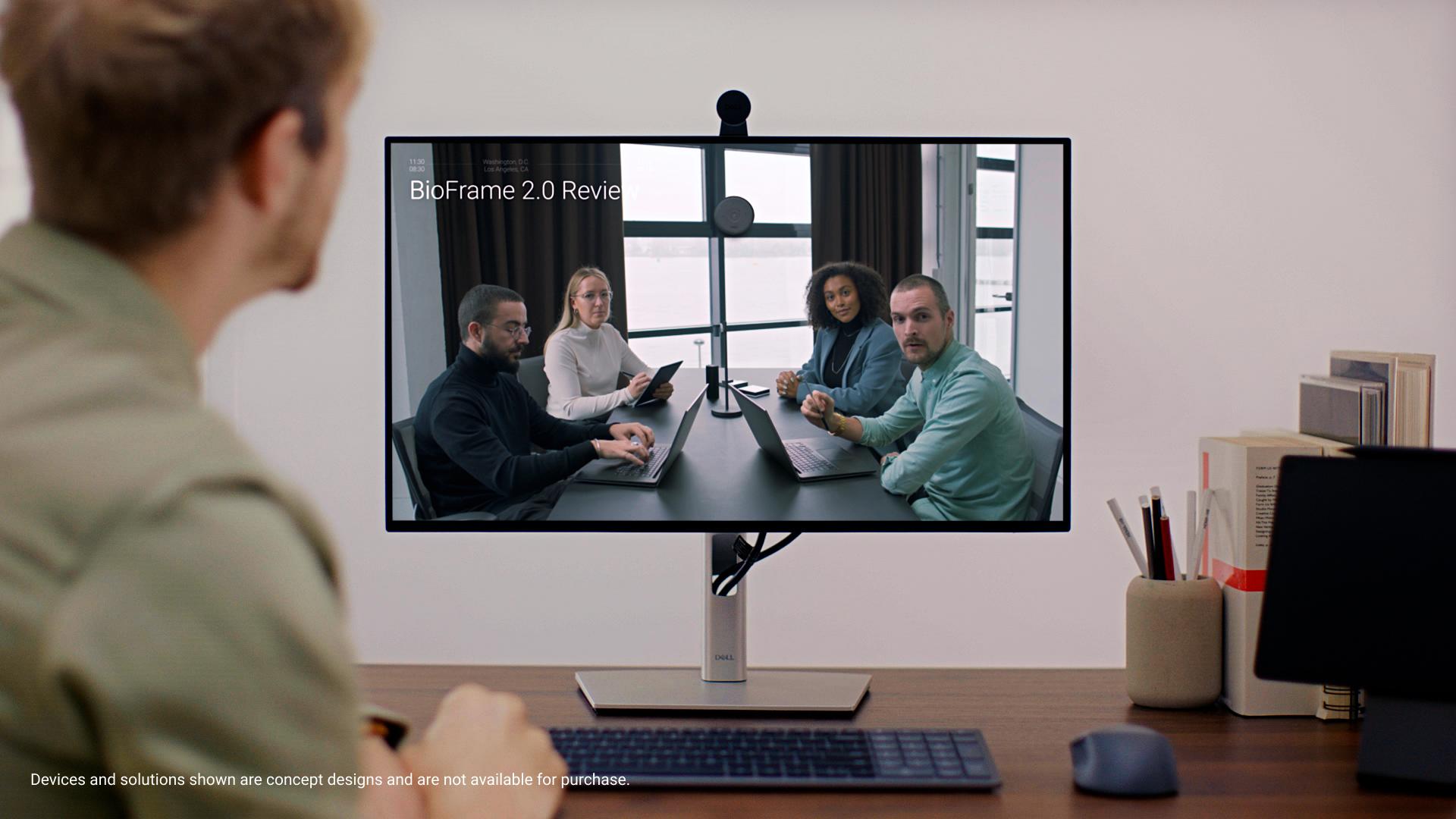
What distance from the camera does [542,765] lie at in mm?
1052

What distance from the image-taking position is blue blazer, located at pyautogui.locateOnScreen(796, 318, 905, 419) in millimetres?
1406

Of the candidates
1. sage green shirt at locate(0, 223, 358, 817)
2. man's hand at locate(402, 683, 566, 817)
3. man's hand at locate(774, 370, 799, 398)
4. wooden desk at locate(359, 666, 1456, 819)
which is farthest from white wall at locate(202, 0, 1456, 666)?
sage green shirt at locate(0, 223, 358, 817)

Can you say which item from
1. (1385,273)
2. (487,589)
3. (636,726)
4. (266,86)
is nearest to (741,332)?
(636,726)

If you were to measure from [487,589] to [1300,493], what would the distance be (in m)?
1.69

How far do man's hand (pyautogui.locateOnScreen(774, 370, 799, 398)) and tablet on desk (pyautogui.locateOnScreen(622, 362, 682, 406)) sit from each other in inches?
5.0

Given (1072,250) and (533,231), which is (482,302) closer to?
(533,231)

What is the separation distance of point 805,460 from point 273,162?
0.95 meters

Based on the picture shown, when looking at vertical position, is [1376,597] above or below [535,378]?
below

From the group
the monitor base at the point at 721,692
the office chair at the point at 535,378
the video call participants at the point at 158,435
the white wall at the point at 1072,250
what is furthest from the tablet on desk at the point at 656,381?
the white wall at the point at 1072,250

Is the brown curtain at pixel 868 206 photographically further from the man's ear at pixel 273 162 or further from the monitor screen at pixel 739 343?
the man's ear at pixel 273 162

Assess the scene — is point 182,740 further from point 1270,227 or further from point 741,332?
point 1270,227

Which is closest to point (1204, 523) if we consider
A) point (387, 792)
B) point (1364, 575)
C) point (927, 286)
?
point (1364, 575)

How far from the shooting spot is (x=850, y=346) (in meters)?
1.40

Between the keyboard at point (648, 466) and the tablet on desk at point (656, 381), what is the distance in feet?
0.19
